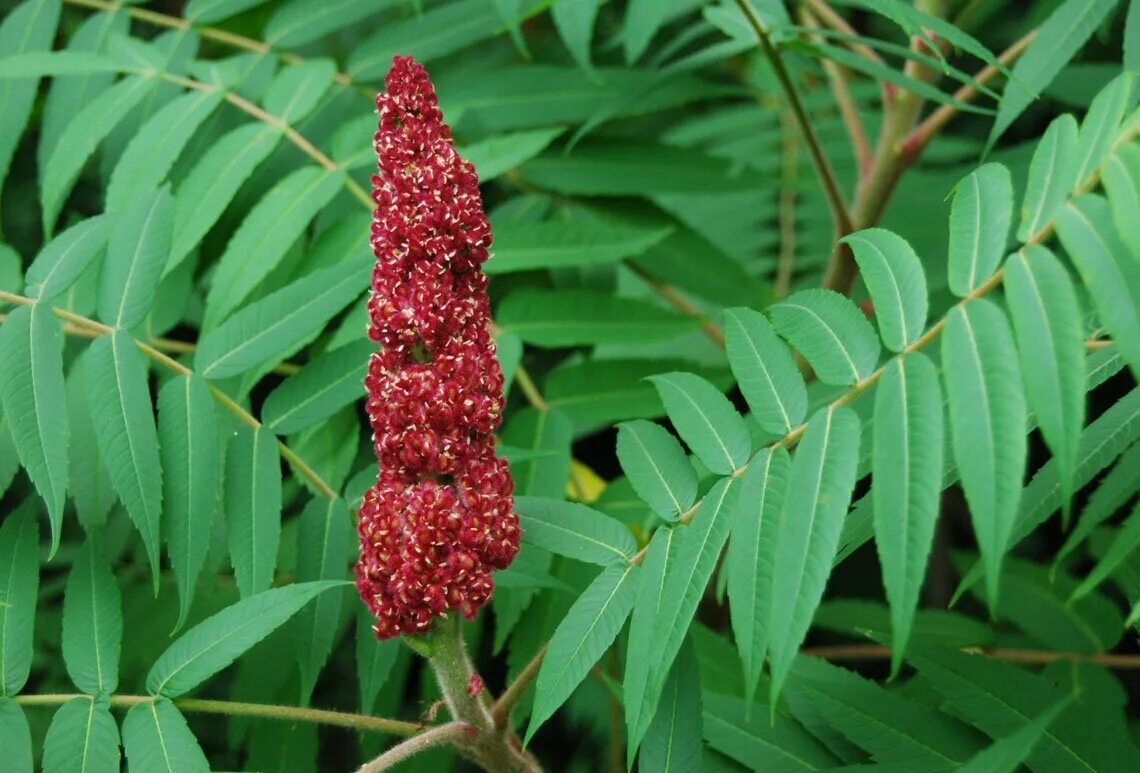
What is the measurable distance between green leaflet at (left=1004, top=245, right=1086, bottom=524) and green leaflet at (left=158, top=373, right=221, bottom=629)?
0.83 m

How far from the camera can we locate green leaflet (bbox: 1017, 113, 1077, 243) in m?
1.04

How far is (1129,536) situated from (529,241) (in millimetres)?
955

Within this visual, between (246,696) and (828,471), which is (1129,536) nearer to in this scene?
(828,471)

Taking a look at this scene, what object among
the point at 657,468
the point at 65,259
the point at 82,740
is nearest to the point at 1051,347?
the point at 657,468

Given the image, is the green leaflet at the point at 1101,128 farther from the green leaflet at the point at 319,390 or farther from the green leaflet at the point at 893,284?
the green leaflet at the point at 319,390

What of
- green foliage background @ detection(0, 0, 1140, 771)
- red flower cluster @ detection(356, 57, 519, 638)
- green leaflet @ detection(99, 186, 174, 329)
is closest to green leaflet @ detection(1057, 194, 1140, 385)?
green foliage background @ detection(0, 0, 1140, 771)

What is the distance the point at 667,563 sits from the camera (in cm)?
113

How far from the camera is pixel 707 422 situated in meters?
1.21

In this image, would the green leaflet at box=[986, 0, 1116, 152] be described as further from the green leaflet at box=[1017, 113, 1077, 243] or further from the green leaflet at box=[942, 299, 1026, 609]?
the green leaflet at box=[942, 299, 1026, 609]

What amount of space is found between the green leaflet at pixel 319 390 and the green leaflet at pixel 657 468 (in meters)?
0.34

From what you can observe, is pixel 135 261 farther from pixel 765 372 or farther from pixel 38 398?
pixel 765 372

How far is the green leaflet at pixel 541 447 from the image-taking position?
1.59m

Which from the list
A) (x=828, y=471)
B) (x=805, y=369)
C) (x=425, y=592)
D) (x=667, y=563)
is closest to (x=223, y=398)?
(x=425, y=592)

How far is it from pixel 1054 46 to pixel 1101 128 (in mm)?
524
